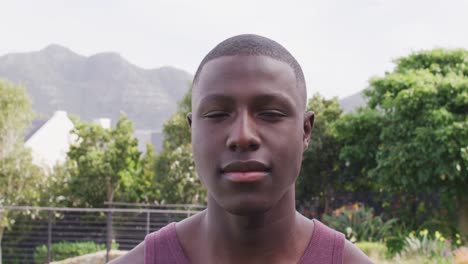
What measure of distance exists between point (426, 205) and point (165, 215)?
24.7ft

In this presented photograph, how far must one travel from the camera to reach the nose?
4.24 feet

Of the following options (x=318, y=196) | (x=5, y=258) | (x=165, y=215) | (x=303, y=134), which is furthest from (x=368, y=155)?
(x=303, y=134)

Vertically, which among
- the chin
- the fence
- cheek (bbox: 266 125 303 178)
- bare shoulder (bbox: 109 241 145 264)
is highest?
cheek (bbox: 266 125 303 178)

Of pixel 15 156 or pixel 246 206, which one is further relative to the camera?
pixel 15 156

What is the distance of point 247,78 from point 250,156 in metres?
0.18

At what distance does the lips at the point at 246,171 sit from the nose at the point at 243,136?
0.10 feet

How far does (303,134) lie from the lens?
1.44 m

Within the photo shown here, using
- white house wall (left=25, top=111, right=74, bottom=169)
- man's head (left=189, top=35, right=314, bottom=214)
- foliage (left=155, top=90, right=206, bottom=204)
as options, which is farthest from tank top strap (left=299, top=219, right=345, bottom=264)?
white house wall (left=25, top=111, right=74, bottom=169)

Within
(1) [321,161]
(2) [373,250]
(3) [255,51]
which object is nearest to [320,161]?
(1) [321,161]

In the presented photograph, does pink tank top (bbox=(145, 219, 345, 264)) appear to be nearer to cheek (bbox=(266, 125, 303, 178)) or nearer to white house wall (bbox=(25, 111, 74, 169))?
cheek (bbox=(266, 125, 303, 178))

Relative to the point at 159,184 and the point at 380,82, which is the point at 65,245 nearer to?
the point at 159,184

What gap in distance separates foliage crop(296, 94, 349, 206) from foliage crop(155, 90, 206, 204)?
3197mm

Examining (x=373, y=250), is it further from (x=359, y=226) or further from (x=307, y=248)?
(x=307, y=248)

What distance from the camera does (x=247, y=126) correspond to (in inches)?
51.6
